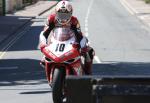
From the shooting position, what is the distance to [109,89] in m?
6.88

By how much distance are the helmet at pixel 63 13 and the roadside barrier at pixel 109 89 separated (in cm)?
362

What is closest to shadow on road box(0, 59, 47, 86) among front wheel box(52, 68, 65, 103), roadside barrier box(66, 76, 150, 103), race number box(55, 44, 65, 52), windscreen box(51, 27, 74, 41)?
windscreen box(51, 27, 74, 41)

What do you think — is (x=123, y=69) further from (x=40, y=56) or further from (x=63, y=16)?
(x=63, y=16)

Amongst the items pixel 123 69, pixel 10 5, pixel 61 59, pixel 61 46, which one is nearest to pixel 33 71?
pixel 123 69

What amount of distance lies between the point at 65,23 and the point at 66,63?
813 mm

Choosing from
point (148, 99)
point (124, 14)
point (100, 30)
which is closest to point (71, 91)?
point (148, 99)

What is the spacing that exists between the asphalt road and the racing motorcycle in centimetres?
138

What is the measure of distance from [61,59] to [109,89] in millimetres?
3437

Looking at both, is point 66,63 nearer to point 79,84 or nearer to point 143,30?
point 79,84

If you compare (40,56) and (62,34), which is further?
(40,56)

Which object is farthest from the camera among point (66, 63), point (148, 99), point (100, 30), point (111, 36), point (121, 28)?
point (121, 28)

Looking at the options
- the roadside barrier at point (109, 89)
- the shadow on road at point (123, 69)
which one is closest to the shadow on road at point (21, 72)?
the shadow on road at point (123, 69)

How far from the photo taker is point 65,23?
10820 mm

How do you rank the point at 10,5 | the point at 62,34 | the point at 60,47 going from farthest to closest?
the point at 10,5 → the point at 62,34 → the point at 60,47
